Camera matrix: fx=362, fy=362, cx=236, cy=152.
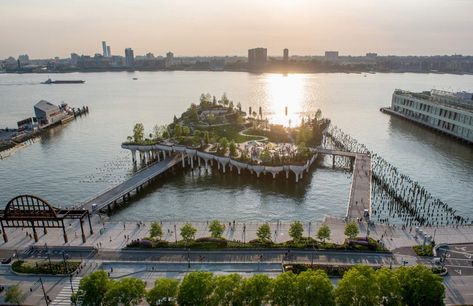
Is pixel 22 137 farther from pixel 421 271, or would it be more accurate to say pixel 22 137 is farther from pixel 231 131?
pixel 421 271

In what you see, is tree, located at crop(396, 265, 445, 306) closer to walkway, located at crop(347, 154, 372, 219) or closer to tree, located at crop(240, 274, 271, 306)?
tree, located at crop(240, 274, 271, 306)

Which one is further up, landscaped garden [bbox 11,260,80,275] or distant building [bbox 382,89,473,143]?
distant building [bbox 382,89,473,143]

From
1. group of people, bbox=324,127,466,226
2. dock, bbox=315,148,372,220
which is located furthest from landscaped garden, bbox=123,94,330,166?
group of people, bbox=324,127,466,226

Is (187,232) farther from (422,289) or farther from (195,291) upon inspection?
(422,289)

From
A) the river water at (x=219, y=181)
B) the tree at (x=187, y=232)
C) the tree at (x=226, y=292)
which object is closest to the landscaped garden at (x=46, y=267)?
the tree at (x=187, y=232)

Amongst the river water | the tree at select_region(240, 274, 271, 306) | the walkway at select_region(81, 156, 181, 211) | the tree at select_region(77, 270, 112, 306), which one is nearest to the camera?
the tree at select_region(240, 274, 271, 306)

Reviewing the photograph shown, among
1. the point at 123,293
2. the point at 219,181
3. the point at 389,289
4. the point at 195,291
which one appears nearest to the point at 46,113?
the point at 219,181

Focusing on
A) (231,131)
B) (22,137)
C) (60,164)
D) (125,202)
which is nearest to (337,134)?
(231,131)

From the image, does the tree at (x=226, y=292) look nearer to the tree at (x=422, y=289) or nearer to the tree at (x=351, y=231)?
the tree at (x=422, y=289)
